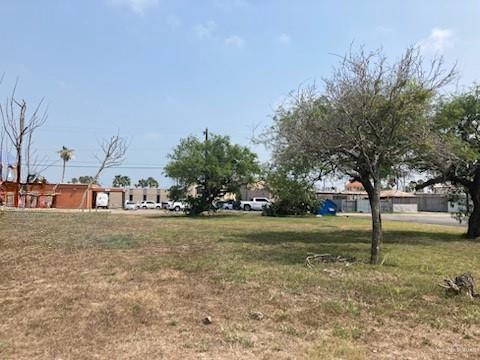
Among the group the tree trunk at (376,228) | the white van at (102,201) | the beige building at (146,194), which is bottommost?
the tree trunk at (376,228)

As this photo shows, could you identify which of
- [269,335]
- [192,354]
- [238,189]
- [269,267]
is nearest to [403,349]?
[269,335]

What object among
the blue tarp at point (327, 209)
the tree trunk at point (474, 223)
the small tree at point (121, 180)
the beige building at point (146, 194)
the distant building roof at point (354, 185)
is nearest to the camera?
the distant building roof at point (354, 185)

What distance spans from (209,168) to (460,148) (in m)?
25.8

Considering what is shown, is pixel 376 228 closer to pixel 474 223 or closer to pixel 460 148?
pixel 460 148

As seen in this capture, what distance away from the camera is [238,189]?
42844mm

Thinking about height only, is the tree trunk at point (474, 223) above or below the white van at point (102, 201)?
below

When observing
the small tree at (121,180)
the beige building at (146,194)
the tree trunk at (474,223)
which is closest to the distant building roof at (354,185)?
the tree trunk at (474,223)

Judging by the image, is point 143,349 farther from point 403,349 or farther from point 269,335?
point 403,349

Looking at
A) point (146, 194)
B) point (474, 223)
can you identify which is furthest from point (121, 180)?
point (474, 223)

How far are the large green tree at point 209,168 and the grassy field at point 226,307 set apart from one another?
2767 cm

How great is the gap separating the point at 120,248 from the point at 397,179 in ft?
33.7

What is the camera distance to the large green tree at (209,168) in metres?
39.9

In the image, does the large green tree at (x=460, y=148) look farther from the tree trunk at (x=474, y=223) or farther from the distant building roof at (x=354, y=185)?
the distant building roof at (x=354, y=185)

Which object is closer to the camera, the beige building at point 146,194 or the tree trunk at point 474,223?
the tree trunk at point 474,223
